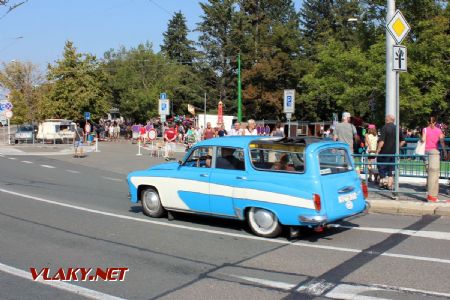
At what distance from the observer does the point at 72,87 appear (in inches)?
2175

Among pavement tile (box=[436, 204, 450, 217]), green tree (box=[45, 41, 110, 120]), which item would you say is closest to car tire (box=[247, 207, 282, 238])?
pavement tile (box=[436, 204, 450, 217])

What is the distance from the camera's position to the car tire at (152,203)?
9.52 metres

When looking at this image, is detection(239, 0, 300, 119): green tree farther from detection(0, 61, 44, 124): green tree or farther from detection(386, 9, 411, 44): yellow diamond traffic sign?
detection(386, 9, 411, 44): yellow diamond traffic sign

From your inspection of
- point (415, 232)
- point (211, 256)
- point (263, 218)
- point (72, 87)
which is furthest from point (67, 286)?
point (72, 87)

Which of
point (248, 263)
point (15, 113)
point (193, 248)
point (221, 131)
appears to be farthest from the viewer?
point (15, 113)

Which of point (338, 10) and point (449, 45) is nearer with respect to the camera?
point (449, 45)

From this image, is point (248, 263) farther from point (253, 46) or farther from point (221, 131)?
point (253, 46)

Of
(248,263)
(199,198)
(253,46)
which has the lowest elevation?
(248,263)

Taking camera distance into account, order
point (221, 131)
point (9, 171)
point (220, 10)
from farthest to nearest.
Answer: point (220, 10)
point (221, 131)
point (9, 171)

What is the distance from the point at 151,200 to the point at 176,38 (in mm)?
89557

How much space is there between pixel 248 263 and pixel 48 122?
43861 mm

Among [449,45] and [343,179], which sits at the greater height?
[449,45]

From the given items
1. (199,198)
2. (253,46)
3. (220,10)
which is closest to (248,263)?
(199,198)

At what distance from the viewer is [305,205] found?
7.50 m
